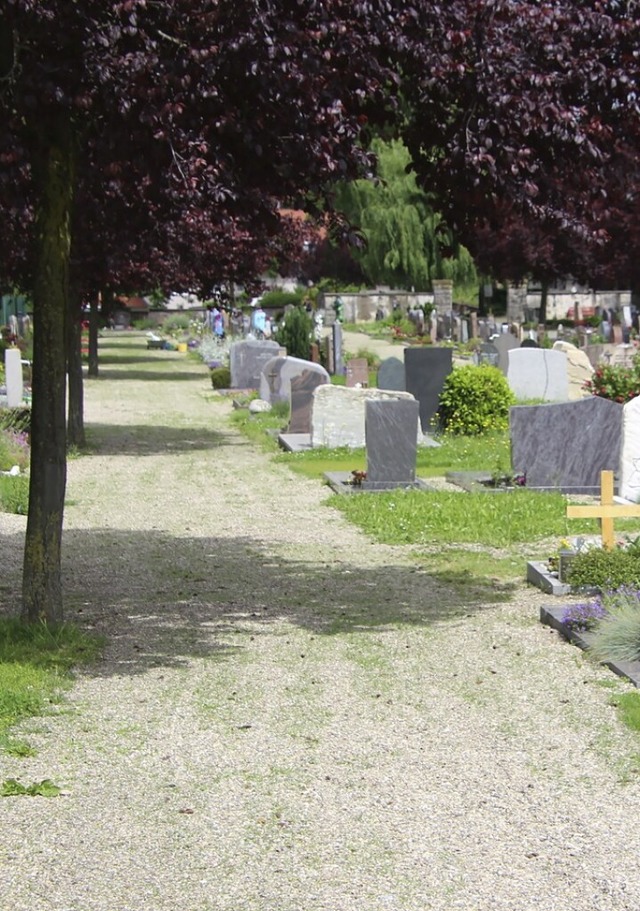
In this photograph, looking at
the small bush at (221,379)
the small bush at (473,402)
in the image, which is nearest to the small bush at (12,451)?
the small bush at (473,402)

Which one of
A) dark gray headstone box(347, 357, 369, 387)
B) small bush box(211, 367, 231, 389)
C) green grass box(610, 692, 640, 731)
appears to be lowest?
A: small bush box(211, 367, 231, 389)

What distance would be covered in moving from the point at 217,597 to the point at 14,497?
521cm

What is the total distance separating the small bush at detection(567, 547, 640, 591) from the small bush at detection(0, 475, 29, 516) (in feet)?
21.1

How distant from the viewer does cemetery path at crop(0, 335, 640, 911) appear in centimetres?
526

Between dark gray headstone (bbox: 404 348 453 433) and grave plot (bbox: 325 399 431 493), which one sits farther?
dark gray headstone (bbox: 404 348 453 433)

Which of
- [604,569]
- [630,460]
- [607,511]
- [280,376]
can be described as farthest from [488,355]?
[604,569]

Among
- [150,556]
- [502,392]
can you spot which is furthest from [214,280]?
[150,556]

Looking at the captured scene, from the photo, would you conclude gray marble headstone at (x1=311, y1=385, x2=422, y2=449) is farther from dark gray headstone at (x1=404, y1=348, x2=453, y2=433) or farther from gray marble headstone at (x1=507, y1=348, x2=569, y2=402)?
gray marble headstone at (x1=507, y1=348, x2=569, y2=402)

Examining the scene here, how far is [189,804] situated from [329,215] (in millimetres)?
4355

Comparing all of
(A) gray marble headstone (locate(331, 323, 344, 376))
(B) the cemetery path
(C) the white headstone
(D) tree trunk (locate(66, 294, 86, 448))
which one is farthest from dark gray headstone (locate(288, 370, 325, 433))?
(A) gray marble headstone (locate(331, 323, 344, 376))

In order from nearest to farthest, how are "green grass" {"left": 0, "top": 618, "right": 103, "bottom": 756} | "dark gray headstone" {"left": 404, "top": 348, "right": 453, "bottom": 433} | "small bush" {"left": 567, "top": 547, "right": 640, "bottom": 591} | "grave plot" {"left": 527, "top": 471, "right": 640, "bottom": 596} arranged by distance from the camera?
"green grass" {"left": 0, "top": 618, "right": 103, "bottom": 756} < "small bush" {"left": 567, "top": 547, "right": 640, "bottom": 591} < "grave plot" {"left": 527, "top": 471, "right": 640, "bottom": 596} < "dark gray headstone" {"left": 404, "top": 348, "right": 453, "bottom": 433}

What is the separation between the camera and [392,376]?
974 inches

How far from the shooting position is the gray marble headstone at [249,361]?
33.7 meters

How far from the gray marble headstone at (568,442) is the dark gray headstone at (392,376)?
8486 mm
